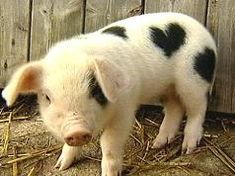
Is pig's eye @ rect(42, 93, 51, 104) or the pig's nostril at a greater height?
pig's eye @ rect(42, 93, 51, 104)

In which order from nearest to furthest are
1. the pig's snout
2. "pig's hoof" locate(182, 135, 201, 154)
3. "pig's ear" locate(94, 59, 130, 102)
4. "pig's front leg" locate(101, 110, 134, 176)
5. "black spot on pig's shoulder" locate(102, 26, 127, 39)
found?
the pig's snout < "pig's ear" locate(94, 59, 130, 102) < "pig's front leg" locate(101, 110, 134, 176) < "black spot on pig's shoulder" locate(102, 26, 127, 39) < "pig's hoof" locate(182, 135, 201, 154)

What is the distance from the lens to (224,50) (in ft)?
13.1

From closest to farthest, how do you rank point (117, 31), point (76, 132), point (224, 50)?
point (76, 132) → point (117, 31) → point (224, 50)

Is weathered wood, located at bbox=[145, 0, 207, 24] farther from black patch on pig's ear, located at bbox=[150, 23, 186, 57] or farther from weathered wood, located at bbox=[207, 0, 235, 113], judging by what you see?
black patch on pig's ear, located at bbox=[150, 23, 186, 57]

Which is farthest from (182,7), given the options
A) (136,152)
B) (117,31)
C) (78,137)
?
(78,137)

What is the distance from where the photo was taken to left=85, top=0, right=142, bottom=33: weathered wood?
13.1ft

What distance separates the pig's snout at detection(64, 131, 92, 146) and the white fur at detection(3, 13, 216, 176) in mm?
31

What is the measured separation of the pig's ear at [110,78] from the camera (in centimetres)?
293

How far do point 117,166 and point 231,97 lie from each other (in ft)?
3.39

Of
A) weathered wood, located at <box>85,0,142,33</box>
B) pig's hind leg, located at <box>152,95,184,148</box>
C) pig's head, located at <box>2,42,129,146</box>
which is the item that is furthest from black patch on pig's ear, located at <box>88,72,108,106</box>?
weathered wood, located at <box>85,0,142,33</box>

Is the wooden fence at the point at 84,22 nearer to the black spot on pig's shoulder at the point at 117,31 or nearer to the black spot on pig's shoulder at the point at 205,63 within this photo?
the black spot on pig's shoulder at the point at 205,63

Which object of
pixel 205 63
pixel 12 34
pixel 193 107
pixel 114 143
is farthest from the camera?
pixel 12 34

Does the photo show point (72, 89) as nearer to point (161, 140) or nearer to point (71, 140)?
point (71, 140)

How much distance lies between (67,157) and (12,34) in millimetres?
1040
